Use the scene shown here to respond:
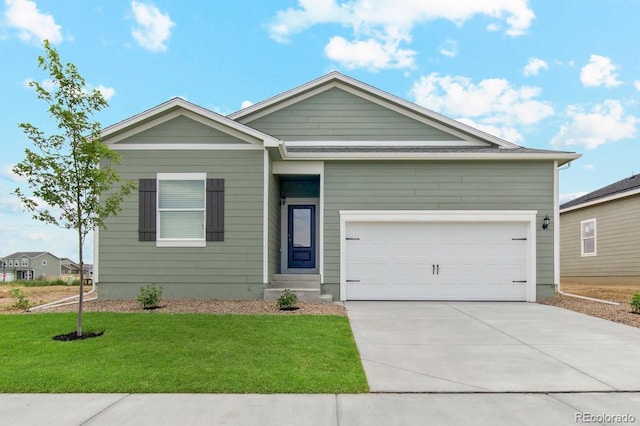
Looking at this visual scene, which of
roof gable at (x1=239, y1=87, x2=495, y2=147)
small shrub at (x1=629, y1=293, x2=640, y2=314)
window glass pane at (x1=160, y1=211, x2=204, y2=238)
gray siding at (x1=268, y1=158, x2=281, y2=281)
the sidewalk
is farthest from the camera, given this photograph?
roof gable at (x1=239, y1=87, x2=495, y2=147)

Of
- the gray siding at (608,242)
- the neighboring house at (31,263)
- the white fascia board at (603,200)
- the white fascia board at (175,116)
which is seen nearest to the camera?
the white fascia board at (175,116)

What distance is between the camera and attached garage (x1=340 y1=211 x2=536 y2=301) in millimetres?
10734

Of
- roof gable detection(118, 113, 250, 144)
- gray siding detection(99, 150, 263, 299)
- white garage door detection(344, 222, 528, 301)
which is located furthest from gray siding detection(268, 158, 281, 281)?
white garage door detection(344, 222, 528, 301)

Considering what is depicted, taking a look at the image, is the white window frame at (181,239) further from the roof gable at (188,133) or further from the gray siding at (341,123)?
the gray siding at (341,123)

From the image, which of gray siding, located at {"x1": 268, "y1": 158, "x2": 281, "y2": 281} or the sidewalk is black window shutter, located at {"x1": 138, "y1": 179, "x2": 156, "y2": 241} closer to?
gray siding, located at {"x1": 268, "y1": 158, "x2": 281, "y2": 281}

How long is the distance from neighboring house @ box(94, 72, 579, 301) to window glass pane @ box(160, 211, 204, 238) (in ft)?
0.11

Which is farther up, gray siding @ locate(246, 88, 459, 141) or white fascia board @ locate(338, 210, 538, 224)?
gray siding @ locate(246, 88, 459, 141)

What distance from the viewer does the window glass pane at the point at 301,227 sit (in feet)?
40.9

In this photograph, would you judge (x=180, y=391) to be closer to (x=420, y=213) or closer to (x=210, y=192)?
(x=210, y=192)

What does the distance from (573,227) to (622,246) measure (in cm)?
334

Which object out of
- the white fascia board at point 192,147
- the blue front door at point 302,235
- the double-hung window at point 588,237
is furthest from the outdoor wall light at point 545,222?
the double-hung window at point 588,237

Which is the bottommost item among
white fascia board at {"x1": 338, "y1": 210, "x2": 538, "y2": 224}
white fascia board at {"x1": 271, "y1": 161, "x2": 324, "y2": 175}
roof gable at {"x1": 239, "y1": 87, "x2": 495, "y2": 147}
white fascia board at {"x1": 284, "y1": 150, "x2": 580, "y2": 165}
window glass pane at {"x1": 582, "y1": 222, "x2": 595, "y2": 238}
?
window glass pane at {"x1": 582, "y1": 222, "x2": 595, "y2": 238}

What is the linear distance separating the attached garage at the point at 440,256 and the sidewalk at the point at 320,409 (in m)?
6.33

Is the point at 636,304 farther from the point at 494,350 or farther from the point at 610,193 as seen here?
the point at 610,193
